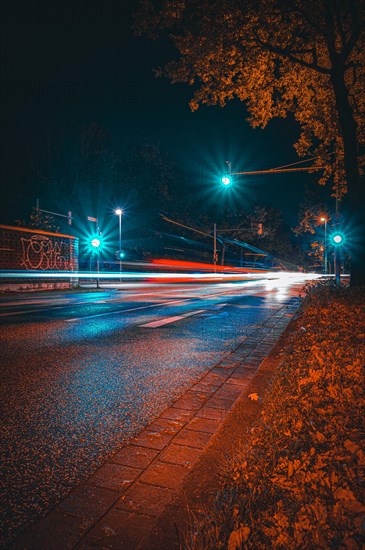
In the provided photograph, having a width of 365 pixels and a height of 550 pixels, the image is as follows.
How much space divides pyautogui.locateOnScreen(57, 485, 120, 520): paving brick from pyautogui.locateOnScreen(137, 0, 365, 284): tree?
9.58m

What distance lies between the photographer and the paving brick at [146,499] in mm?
2101

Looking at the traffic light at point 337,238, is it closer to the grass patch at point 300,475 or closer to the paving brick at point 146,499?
the grass patch at point 300,475

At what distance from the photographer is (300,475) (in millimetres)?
2002

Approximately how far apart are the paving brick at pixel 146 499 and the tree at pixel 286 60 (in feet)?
31.2

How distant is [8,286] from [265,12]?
16578 millimetres

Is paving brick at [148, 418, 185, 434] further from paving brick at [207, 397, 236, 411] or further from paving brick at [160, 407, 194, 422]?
paving brick at [207, 397, 236, 411]

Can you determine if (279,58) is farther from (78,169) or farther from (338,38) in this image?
(78,169)

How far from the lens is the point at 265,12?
27.9 ft

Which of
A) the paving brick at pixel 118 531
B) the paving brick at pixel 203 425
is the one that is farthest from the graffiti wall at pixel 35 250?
the paving brick at pixel 118 531

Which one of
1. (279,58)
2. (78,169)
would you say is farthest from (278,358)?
(78,169)

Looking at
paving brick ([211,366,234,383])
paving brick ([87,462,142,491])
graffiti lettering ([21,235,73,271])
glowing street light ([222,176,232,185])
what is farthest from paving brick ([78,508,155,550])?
graffiti lettering ([21,235,73,271])

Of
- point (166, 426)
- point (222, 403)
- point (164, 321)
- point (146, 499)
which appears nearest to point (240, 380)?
point (222, 403)

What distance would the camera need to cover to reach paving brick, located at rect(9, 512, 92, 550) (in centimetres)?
181

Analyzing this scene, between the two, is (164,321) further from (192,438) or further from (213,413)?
(192,438)
